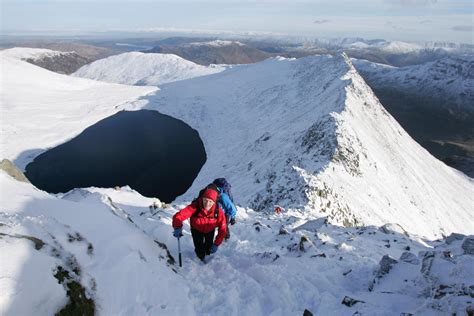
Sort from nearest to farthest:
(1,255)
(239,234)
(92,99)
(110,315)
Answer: (1,255)
(110,315)
(239,234)
(92,99)

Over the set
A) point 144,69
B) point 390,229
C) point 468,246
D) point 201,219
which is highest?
point 144,69

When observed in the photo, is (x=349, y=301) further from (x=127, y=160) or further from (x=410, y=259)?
(x=127, y=160)

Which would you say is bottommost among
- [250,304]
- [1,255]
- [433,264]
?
[250,304]

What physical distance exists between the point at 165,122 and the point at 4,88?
46.2 m

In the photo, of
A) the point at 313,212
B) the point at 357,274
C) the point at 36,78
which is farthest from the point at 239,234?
the point at 36,78

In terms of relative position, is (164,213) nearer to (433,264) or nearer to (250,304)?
(250,304)

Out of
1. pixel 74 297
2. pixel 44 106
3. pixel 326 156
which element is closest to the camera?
pixel 74 297

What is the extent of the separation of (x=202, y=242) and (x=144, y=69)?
176384 millimetres

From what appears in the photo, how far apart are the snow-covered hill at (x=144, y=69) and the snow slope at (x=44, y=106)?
120 feet

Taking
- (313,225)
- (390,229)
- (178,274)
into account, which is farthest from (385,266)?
(390,229)

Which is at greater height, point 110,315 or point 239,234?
point 110,315

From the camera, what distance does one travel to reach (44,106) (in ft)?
301

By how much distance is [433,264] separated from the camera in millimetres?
9570

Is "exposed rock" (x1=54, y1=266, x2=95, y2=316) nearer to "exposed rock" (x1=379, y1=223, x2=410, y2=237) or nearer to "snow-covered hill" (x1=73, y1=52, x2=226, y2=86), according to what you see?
"exposed rock" (x1=379, y1=223, x2=410, y2=237)
